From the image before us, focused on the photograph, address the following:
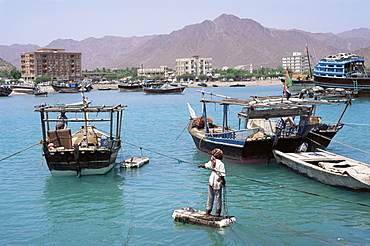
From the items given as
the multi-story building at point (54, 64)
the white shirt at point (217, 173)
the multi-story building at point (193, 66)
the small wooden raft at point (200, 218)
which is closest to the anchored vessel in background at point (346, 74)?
the small wooden raft at point (200, 218)

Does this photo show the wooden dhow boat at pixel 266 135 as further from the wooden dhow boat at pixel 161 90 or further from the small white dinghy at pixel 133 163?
the wooden dhow boat at pixel 161 90

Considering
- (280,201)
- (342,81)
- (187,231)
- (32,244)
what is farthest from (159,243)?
(342,81)

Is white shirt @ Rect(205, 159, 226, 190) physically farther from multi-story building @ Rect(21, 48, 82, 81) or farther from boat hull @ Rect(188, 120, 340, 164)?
multi-story building @ Rect(21, 48, 82, 81)

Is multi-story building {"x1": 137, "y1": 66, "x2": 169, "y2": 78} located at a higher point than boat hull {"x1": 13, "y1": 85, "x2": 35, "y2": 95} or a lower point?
higher

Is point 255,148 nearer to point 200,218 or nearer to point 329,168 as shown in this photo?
point 329,168

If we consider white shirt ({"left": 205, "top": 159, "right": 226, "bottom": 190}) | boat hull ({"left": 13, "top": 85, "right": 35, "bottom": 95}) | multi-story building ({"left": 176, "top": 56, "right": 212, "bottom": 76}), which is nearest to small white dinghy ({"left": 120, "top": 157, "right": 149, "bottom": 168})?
white shirt ({"left": 205, "top": 159, "right": 226, "bottom": 190})

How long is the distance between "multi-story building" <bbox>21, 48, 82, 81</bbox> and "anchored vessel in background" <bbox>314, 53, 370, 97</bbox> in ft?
343

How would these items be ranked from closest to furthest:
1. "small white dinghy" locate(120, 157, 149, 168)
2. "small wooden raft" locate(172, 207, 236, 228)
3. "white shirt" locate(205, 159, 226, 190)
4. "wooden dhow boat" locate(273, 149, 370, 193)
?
"white shirt" locate(205, 159, 226, 190) < "small wooden raft" locate(172, 207, 236, 228) < "wooden dhow boat" locate(273, 149, 370, 193) < "small white dinghy" locate(120, 157, 149, 168)

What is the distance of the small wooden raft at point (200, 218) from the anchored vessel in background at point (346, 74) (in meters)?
53.8

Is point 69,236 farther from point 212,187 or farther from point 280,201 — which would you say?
point 280,201

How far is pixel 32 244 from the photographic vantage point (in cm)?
1101

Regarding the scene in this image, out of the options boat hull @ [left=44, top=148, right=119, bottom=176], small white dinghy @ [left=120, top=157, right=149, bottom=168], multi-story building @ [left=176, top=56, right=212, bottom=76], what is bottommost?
small white dinghy @ [left=120, top=157, right=149, bottom=168]

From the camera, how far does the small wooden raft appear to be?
35.9ft

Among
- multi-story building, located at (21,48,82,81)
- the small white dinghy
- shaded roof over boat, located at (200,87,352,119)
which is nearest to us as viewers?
shaded roof over boat, located at (200,87,352,119)
